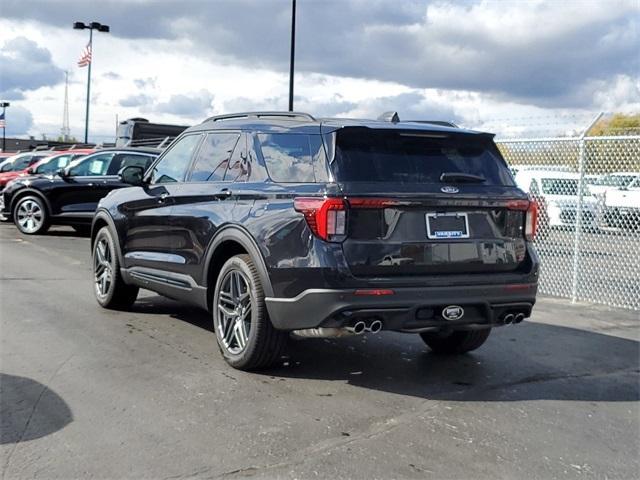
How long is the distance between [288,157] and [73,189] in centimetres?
1074

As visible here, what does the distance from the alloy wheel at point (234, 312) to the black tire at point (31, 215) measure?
1058 cm

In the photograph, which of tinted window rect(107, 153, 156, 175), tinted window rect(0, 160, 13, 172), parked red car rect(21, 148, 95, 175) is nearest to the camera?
tinted window rect(107, 153, 156, 175)

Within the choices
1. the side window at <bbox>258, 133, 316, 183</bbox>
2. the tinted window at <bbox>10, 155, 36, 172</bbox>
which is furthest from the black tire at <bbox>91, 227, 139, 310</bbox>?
the tinted window at <bbox>10, 155, 36, 172</bbox>

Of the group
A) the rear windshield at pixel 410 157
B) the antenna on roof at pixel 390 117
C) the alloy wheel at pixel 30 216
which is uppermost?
the antenna on roof at pixel 390 117

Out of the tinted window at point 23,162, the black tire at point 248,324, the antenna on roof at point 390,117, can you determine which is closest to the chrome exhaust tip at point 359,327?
the black tire at point 248,324

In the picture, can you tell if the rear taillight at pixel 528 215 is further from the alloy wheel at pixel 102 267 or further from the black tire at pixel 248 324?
the alloy wheel at pixel 102 267

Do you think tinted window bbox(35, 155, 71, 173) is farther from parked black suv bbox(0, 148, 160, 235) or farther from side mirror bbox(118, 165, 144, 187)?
side mirror bbox(118, 165, 144, 187)

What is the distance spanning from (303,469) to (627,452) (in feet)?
6.24

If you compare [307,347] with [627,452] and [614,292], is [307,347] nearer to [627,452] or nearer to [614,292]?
[627,452]

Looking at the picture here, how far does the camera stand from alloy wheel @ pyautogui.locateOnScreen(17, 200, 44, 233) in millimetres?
15070

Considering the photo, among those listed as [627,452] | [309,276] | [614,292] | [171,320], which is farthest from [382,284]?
[614,292]

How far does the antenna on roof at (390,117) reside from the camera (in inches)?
223

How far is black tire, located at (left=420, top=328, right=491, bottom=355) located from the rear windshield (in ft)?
4.45

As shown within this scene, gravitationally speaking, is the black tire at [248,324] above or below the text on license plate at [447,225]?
below
